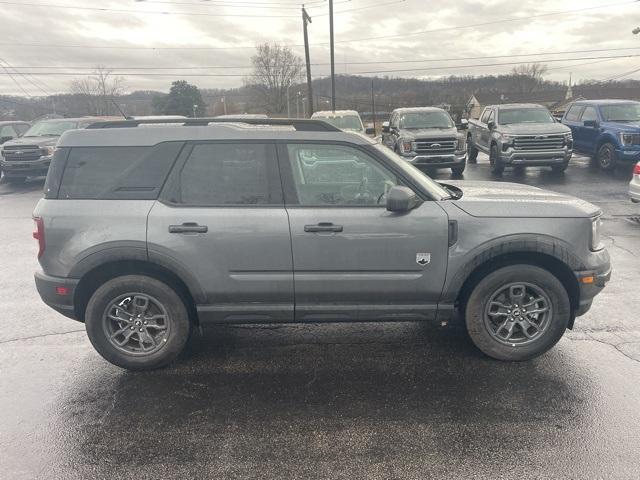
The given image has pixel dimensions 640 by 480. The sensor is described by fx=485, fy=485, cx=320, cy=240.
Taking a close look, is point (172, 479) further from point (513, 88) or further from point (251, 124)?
point (513, 88)

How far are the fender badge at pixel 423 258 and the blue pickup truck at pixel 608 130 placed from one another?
493 inches

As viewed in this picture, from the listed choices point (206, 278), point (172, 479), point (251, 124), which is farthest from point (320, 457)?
point (251, 124)

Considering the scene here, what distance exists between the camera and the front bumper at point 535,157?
43.7 feet

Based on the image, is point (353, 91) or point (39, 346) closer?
point (39, 346)

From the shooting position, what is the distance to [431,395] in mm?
3492

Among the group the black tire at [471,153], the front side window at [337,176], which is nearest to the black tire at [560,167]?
the black tire at [471,153]

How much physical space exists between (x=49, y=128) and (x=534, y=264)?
56.6 feet

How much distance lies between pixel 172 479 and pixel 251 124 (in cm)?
278

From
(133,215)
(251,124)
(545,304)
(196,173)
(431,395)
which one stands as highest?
(251,124)

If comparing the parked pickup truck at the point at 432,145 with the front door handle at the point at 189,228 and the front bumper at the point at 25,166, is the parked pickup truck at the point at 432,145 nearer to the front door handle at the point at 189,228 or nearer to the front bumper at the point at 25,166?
the front door handle at the point at 189,228

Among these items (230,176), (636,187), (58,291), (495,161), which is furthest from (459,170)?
(58,291)

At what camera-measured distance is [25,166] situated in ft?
50.2

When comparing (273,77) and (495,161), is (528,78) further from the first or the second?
(495,161)

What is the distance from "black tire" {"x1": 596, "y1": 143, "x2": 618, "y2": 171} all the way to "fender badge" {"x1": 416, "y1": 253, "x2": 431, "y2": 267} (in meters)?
13.0
